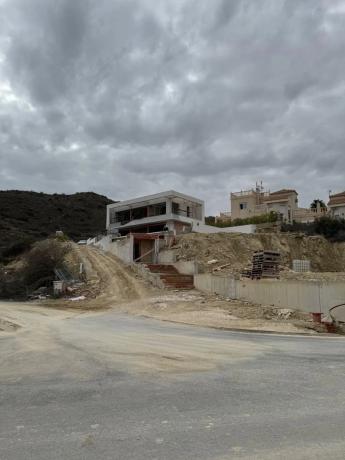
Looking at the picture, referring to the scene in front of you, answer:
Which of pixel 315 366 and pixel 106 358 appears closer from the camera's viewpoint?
pixel 315 366

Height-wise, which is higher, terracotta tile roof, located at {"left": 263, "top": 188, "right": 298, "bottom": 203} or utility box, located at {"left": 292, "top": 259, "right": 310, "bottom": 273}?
terracotta tile roof, located at {"left": 263, "top": 188, "right": 298, "bottom": 203}

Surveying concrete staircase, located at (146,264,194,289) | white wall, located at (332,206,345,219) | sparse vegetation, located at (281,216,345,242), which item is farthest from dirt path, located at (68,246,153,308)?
white wall, located at (332,206,345,219)

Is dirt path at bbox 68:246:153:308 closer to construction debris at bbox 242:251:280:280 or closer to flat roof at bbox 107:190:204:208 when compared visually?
construction debris at bbox 242:251:280:280

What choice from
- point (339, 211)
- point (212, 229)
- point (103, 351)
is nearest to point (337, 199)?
point (339, 211)

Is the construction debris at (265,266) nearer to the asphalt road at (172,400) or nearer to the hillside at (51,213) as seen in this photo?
the asphalt road at (172,400)

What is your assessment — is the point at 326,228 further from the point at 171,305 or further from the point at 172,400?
the point at 172,400

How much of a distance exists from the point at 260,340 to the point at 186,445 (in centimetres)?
938

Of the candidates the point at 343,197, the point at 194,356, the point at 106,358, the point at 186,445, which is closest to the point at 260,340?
the point at 194,356

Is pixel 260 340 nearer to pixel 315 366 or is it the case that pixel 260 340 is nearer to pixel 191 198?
pixel 315 366

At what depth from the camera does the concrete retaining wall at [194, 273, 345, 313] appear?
19906 mm

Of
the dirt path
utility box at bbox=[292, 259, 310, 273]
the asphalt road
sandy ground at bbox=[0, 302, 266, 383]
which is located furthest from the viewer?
utility box at bbox=[292, 259, 310, 273]

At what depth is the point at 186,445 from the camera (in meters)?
5.05

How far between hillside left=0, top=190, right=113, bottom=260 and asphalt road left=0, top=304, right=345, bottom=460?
7234cm

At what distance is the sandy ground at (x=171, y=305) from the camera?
19.1 meters
